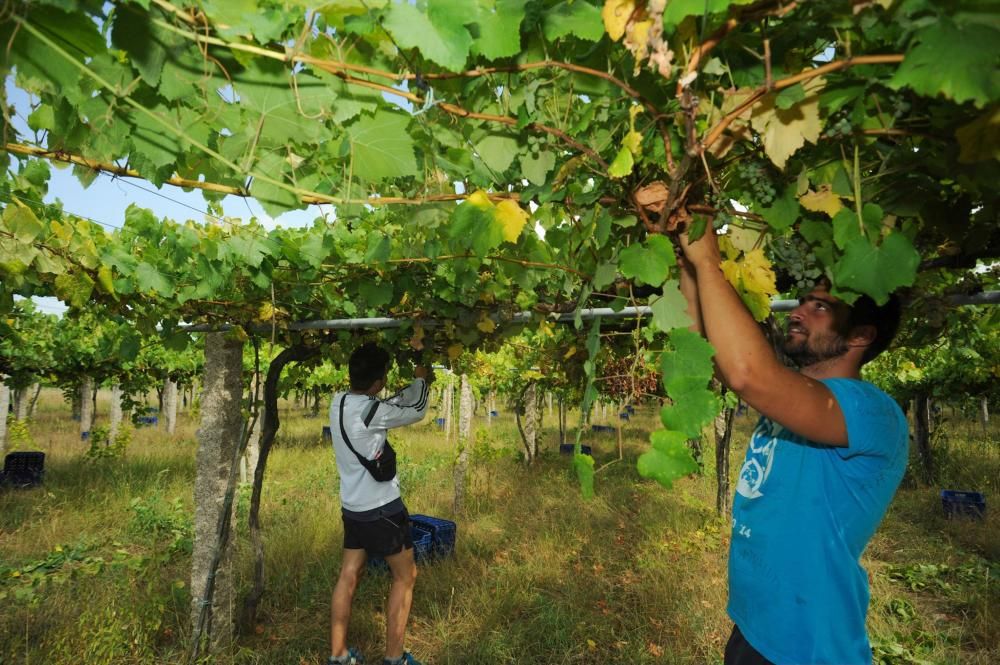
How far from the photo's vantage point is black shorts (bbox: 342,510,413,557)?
3.23 metres

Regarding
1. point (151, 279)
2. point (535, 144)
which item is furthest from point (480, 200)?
point (151, 279)

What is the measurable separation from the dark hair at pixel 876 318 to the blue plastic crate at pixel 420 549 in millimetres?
4406

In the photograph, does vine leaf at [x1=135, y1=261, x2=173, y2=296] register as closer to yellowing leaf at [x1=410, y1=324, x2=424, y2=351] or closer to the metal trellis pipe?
the metal trellis pipe

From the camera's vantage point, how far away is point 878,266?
109 centimetres

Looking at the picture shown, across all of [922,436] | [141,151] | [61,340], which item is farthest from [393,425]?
[922,436]

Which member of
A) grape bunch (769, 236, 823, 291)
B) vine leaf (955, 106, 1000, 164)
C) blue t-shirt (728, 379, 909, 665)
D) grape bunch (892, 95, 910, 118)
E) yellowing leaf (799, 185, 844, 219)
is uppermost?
grape bunch (892, 95, 910, 118)

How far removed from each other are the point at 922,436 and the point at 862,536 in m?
10.8

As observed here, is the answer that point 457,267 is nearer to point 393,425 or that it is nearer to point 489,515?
point 393,425

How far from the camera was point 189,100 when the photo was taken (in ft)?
3.52

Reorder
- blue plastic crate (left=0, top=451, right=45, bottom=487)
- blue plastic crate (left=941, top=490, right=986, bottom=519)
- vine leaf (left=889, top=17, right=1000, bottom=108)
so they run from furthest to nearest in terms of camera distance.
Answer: blue plastic crate (left=0, top=451, right=45, bottom=487), blue plastic crate (left=941, top=490, right=986, bottom=519), vine leaf (left=889, top=17, right=1000, bottom=108)

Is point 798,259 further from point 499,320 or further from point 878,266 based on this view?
point 499,320

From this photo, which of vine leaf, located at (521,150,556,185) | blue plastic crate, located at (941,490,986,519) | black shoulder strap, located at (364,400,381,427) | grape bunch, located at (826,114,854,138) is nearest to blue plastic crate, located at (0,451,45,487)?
black shoulder strap, located at (364,400,381,427)

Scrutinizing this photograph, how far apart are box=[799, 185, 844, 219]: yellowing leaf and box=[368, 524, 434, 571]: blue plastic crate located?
4.67 metres

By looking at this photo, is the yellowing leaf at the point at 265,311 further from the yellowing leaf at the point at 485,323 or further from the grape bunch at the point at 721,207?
the grape bunch at the point at 721,207
